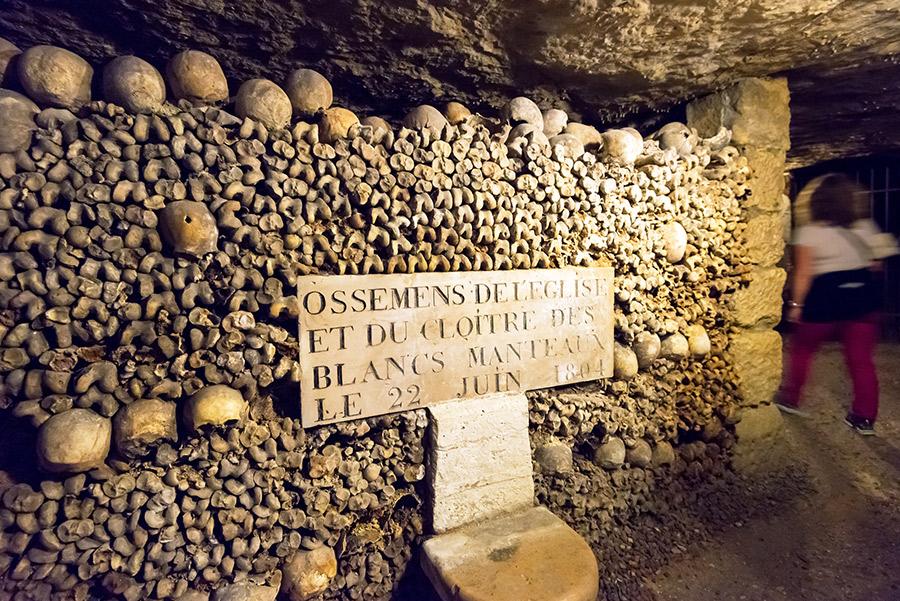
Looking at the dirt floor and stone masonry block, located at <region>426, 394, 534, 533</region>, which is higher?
stone masonry block, located at <region>426, 394, 534, 533</region>

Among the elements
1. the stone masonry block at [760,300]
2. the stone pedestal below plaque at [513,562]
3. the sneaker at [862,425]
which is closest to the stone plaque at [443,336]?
the stone pedestal below plaque at [513,562]

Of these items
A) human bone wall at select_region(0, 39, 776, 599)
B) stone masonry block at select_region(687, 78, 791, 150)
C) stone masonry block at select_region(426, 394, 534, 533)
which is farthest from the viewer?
stone masonry block at select_region(687, 78, 791, 150)

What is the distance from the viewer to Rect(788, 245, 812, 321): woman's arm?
321cm

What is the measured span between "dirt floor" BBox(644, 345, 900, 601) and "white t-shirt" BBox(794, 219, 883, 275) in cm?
133

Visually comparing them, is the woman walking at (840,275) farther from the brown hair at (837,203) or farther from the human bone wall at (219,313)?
the human bone wall at (219,313)

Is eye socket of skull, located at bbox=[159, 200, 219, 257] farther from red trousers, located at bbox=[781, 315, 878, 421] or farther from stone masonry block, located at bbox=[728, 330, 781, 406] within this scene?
red trousers, located at bbox=[781, 315, 878, 421]

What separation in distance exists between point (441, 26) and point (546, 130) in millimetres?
884

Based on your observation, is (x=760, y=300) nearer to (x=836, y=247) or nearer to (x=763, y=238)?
(x=763, y=238)

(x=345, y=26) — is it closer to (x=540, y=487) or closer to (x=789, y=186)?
(x=540, y=487)

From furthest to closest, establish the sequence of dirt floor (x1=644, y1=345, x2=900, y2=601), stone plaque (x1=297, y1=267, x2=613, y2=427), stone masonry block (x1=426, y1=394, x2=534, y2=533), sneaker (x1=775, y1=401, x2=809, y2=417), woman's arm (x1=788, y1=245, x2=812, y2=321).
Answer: sneaker (x1=775, y1=401, x2=809, y2=417) < woman's arm (x1=788, y1=245, x2=812, y2=321) < dirt floor (x1=644, y1=345, x2=900, y2=601) < stone masonry block (x1=426, y1=394, x2=534, y2=533) < stone plaque (x1=297, y1=267, x2=613, y2=427)

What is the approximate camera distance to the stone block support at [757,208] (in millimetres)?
3117

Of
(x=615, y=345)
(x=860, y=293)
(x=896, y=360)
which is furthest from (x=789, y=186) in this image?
(x=615, y=345)

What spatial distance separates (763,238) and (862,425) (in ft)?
5.55

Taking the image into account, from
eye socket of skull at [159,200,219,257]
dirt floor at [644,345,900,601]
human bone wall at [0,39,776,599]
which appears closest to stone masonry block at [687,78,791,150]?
human bone wall at [0,39,776,599]
